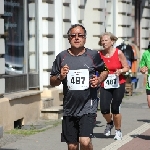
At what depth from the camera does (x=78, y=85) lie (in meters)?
8.22

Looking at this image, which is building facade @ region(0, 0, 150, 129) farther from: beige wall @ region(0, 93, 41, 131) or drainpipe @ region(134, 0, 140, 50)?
drainpipe @ region(134, 0, 140, 50)

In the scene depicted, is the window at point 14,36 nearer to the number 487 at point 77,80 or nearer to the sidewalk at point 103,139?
the sidewalk at point 103,139

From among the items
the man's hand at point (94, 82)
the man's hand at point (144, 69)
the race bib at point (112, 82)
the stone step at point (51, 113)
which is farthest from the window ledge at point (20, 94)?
the man's hand at point (94, 82)

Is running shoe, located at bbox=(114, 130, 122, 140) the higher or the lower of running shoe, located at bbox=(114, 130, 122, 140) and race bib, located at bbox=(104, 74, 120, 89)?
the lower

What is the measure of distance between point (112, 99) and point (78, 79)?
13.7 feet

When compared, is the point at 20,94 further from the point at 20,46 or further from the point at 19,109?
the point at 20,46

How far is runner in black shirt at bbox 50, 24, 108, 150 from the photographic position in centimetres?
816

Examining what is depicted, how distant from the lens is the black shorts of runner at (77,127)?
8.23 metres

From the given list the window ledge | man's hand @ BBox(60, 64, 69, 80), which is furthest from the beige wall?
man's hand @ BBox(60, 64, 69, 80)

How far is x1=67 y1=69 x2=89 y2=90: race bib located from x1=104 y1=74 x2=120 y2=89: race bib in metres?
3.76

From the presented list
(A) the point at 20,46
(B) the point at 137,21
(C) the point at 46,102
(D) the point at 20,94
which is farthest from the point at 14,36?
(B) the point at 137,21

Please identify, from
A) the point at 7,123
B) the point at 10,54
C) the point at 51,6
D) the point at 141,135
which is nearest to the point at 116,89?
the point at 141,135

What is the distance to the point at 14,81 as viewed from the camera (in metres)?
14.3

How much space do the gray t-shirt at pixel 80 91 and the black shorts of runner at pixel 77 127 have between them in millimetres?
69
